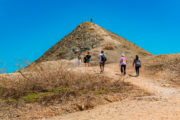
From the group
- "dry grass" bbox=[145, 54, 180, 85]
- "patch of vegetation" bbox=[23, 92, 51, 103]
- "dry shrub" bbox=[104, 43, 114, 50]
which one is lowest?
"patch of vegetation" bbox=[23, 92, 51, 103]

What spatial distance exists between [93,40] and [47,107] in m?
28.8

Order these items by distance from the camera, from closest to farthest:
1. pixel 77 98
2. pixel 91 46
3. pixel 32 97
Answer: pixel 77 98, pixel 32 97, pixel 91 46

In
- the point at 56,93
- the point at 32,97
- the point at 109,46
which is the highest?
the point at 109,46

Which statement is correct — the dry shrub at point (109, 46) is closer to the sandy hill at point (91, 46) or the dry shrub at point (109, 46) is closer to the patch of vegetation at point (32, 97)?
the sandy hill at point (91, 46)

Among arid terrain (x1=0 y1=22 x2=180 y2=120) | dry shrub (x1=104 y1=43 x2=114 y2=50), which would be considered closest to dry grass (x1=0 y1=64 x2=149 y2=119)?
arid terrain (x1=0 y1=22 x2=180 y2=120)

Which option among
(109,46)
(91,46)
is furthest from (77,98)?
(91,46)

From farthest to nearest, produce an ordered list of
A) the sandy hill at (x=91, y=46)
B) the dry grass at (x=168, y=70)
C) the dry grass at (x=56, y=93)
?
the sandy hill at (x=91, y=46) → the dry grass at (x=168, y=70) → the dry grass at (x=56, y=93)

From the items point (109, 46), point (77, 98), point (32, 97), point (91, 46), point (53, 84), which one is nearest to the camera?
point (77, 98)

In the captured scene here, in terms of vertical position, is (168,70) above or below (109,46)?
below

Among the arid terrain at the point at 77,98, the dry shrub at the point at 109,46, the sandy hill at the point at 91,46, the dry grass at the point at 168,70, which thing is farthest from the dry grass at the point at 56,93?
the dry shrub at the point at 109,46

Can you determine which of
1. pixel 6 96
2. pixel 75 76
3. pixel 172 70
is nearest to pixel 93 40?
pixel 172 70

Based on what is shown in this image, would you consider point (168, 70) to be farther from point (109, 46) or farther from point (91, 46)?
point (91, 46)

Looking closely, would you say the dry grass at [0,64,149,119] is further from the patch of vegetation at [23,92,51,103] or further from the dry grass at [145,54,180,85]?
the dry grass at [145,54,180,85]

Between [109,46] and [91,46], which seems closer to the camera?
[109,46]
